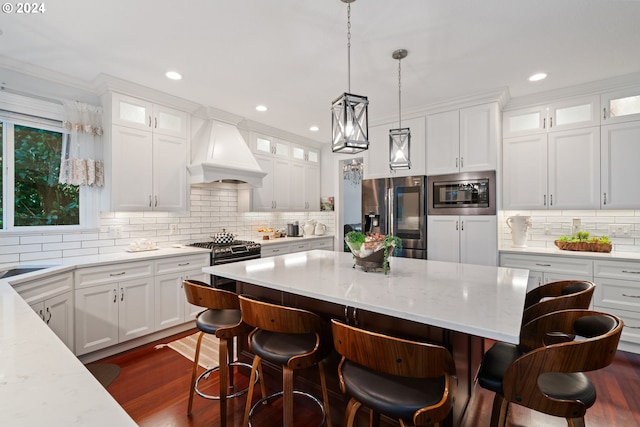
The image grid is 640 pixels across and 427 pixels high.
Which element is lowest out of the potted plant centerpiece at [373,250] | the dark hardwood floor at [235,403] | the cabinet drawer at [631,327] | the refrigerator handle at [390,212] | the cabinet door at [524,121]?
the dark hardwood floor at [235,403]

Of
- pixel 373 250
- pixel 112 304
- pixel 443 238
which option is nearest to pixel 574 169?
pixel 443 238

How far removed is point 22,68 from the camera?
8.86ft

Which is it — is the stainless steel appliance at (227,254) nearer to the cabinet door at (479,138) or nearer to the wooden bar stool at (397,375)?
the wooden bar stool at (397,375)

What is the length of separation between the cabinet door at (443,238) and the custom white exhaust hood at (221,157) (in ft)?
7.87

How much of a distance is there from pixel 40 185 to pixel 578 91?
5.64 m

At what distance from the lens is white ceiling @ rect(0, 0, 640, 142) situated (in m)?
2.02

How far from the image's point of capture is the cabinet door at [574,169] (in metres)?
3.22

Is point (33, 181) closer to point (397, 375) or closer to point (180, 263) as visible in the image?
point (180, 263)

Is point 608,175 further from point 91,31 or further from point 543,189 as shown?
point 91,31

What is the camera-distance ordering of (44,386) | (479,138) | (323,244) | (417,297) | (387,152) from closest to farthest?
(44,386), (417,297), (479,138), (387,152), (323,244)

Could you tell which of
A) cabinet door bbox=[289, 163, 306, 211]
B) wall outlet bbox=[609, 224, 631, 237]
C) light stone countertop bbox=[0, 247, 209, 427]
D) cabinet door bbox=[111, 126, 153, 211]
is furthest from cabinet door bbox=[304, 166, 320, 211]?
light stone countertop bbox=[0, 247, 209, 427]

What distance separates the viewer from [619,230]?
10.9ft

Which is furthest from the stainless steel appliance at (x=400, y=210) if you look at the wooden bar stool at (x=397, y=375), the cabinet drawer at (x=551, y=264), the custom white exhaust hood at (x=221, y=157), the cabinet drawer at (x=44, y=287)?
the cabinet drawer at (x=44, y=287)

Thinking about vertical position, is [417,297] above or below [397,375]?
above
